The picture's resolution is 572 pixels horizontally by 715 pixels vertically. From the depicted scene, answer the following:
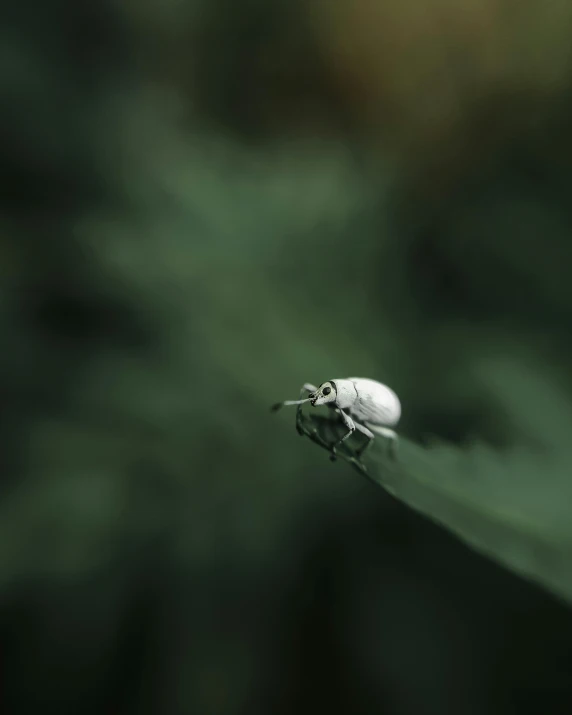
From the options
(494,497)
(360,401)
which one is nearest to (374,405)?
(360,401)

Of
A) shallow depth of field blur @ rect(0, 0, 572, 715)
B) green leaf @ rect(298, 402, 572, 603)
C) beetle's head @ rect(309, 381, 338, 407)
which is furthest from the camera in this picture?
shallow depth of field blur @ rect(0, 0, 572, 715)

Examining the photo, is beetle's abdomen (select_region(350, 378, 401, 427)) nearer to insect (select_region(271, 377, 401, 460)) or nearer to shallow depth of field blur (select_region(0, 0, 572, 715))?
insect (select_region(271, 377, 401, 460))

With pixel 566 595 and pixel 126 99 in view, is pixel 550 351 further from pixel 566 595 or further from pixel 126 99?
pixel 126 99

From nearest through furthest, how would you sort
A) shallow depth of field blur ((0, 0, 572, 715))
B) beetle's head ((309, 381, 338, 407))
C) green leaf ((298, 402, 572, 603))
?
green leaf ((298, 402, 572, 603))
beetle's head ((309, 381, 338, 407))
shallow depth of field blur ((0, 0, 572, 715))

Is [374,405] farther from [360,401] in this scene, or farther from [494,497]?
[494,497]

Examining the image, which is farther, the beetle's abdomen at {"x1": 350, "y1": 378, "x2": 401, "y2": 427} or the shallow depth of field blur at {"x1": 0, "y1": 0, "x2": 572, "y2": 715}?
the shallow depth of field blur at {"x1": 0, "y1": 0, "x2": 572, "y2": 715}

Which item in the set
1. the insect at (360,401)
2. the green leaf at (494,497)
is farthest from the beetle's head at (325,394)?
the green leaf at (494,497)

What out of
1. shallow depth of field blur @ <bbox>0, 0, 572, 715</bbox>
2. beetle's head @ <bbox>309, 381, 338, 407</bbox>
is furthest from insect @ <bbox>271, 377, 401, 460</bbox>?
shallow depth of field blur @ <bbox>0, 0, 572, 715</bbox>
